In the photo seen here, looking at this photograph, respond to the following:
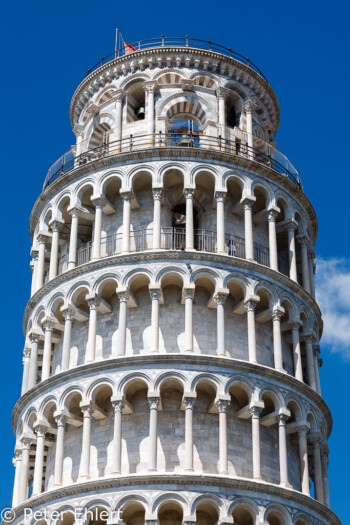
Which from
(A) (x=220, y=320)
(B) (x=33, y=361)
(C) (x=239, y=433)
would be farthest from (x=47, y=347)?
(C) (x=239, y=433)

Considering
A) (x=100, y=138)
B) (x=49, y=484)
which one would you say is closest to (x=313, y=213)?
(x=100, y=138)

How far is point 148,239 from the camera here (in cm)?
3928

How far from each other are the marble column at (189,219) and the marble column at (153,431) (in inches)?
240

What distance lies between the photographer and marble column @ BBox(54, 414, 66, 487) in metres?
35.2

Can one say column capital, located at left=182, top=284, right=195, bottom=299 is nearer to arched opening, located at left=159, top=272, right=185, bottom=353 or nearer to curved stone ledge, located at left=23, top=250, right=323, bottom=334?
arched opening, located at left=159, top=272, right=185, bottom=353

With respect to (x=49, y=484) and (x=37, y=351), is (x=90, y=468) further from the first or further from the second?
(x=37, y=351)

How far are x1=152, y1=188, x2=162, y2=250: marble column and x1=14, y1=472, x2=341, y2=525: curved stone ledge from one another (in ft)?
29.3

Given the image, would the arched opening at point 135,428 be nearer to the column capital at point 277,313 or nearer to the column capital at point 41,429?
the column capital at point 41,429

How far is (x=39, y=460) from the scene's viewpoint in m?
36.4

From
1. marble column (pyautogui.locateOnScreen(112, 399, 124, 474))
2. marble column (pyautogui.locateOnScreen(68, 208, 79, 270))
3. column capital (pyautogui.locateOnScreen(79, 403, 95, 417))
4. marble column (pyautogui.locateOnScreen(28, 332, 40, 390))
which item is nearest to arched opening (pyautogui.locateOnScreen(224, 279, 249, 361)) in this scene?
marble column (pyautogui.locateOnScreen(112, 399, 124, 474))

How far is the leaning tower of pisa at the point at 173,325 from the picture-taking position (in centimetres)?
3444

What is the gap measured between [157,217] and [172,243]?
1.33 meters

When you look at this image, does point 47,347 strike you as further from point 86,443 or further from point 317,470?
point 317,470

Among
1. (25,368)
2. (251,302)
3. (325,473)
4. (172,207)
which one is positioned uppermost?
(172,207)
